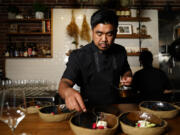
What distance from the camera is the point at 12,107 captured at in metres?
0.77

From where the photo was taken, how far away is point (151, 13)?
3822mm

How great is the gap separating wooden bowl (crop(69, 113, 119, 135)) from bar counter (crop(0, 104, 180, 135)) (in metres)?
0.06

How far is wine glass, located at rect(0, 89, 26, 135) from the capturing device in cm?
75

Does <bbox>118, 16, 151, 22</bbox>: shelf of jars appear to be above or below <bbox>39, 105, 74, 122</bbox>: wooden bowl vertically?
above

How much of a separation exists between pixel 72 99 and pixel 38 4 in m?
3.09

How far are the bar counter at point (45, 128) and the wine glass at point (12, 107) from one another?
15 centimetres

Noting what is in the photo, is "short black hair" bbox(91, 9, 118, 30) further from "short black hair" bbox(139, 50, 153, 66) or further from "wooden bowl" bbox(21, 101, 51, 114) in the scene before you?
"short black hair" bbox(139, 50, 153, 66)

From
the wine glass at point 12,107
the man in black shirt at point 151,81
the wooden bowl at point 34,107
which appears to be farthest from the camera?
the man in black shirt at point 151,81

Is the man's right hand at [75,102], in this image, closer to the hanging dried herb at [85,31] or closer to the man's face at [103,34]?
the man's face at [103,34]

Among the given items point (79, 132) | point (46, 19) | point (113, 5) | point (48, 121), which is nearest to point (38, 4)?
point (46, 19)

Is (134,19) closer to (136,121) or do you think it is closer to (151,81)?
(151,81)

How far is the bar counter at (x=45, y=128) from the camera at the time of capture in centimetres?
89

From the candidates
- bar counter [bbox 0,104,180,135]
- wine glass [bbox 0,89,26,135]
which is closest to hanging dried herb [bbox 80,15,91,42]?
bar counter [bbox 0,104,180,135]

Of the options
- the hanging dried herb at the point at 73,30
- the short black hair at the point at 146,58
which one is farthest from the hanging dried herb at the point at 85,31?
the short black hair at the point at 146,58
